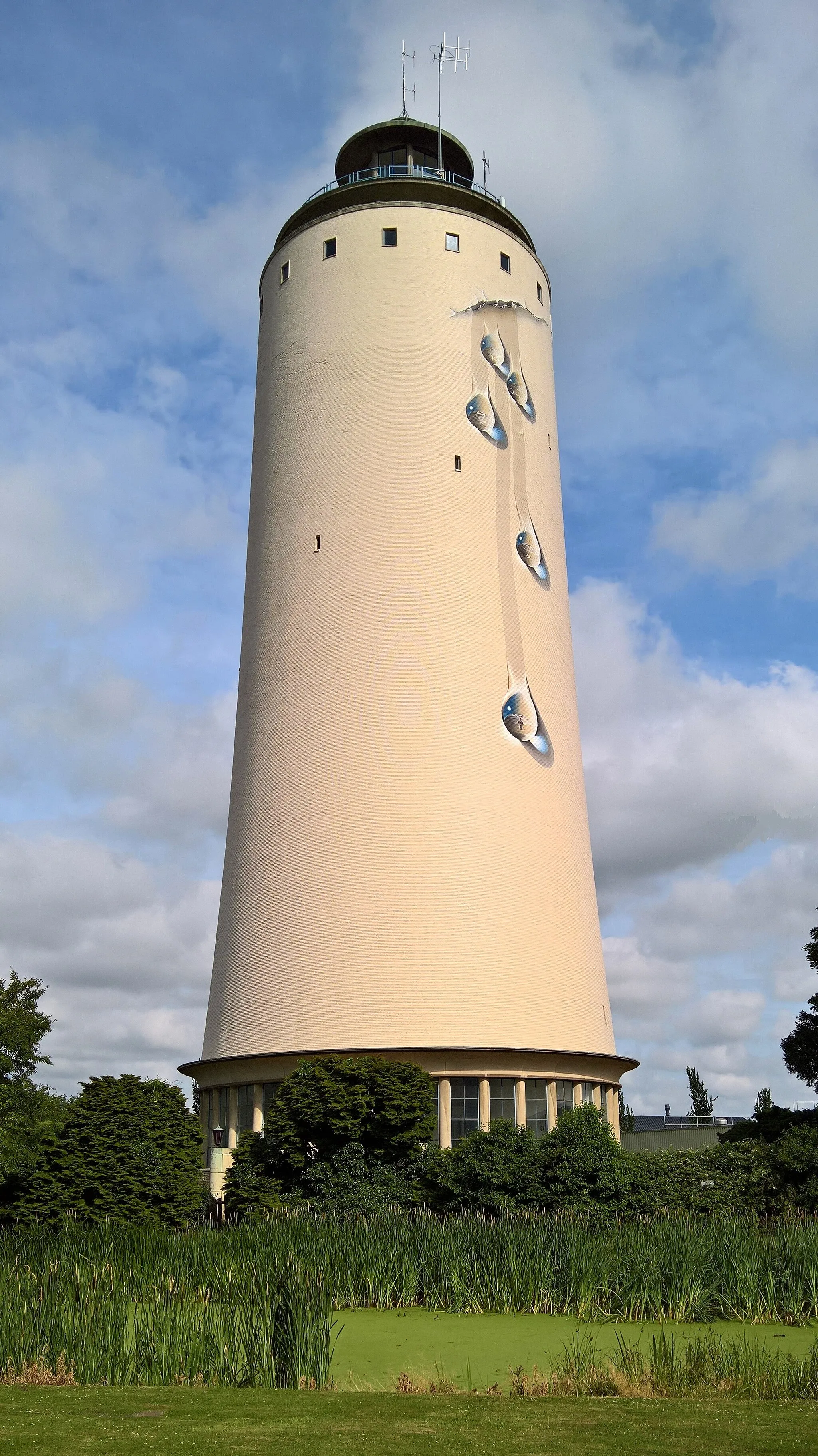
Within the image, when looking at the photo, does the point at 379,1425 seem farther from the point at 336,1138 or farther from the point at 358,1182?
the point at 336,1138

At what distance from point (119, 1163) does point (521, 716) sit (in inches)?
501

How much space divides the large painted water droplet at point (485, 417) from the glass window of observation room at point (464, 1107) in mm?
14444

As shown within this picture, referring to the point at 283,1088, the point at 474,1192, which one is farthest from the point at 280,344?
the point at 474,1192

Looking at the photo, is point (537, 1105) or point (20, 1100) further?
point (537, 1105)

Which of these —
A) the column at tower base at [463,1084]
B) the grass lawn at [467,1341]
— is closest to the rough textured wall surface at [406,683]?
the column at tower base at [463,1084]

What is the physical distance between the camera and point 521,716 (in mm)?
29219

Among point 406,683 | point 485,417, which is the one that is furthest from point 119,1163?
point 485,417

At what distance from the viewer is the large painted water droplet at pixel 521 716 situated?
95.2 feet

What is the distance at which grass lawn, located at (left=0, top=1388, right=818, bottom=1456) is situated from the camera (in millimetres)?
7590

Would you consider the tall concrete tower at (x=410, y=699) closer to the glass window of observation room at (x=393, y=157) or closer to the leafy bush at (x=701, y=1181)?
the leafy bush at (x=701, y=1181)

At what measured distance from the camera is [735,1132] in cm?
3061

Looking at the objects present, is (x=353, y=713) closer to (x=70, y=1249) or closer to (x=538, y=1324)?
(x=70, y=1249)

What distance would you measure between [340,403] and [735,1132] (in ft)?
61.9

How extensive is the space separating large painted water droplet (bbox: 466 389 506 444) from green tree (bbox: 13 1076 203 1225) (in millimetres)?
16470
